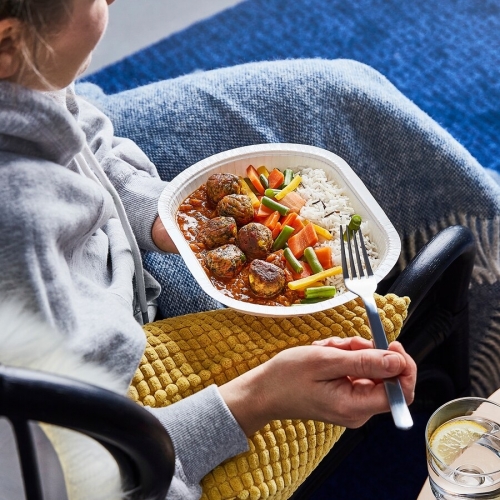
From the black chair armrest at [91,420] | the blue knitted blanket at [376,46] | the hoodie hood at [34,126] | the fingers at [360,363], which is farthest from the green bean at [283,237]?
the blue knitted blanket at [376,46]

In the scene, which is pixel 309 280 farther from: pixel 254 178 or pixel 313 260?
pixel 254 178

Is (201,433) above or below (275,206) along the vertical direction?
below

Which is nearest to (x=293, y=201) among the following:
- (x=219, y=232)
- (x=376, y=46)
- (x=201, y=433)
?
(x=219, y=232)

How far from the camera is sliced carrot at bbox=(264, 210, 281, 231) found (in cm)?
95

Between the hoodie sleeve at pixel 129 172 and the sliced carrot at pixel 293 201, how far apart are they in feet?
0.61

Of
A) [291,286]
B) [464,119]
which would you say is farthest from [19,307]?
[464,119]

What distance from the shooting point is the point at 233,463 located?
786mm

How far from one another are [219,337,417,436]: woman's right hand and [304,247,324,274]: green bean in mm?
139

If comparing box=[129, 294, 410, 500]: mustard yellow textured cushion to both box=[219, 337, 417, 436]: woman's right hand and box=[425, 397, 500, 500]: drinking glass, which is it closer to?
box=[219, 337, 417, 436]: woman's right hand

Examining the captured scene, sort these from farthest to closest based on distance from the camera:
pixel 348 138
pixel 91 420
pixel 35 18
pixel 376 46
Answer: pixel 376 46
pixel 348 138
pixel 35 18
pixel 91 420

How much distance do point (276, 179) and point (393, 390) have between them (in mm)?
398

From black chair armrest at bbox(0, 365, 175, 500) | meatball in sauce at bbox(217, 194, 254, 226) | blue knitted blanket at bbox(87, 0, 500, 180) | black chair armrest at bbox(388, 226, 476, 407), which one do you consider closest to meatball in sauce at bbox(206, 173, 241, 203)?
meatball in sauce at bbox(217, 194, 254, 226)

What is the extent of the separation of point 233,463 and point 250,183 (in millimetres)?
408

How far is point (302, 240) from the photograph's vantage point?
3.05ft
